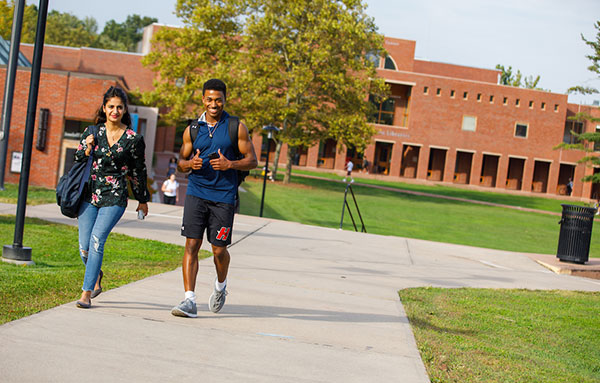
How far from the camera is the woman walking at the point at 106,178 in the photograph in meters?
5.28

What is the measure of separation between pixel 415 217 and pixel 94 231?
82.3 feet

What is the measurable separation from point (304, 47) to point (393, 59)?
28.5 metres

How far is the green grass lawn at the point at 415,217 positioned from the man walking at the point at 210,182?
55.4 ft

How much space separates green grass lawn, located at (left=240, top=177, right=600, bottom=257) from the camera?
2316cm

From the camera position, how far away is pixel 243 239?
39.6ft

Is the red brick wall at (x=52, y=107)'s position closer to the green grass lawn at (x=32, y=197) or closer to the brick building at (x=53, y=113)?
the brick building at (x=53, y=113)

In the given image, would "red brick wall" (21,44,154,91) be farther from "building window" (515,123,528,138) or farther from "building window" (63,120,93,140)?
"building window" (63,120,93,140)

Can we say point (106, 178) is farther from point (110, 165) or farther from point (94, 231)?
point (94, 231)

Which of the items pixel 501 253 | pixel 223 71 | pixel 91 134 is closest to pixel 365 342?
pixel 91 134

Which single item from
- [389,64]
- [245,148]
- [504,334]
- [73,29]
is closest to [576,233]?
[504,334]

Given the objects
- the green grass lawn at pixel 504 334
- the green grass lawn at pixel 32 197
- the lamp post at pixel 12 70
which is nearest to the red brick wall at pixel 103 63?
the green grass lawn at pixel 32 197

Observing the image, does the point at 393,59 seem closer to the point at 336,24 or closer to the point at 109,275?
the point at 336,24

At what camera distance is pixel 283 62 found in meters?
39.3

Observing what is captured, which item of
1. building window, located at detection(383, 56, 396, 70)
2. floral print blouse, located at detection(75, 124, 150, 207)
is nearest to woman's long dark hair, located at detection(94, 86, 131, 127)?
Result: floral print blouse, located at detection(75, 124, 150, 207)
